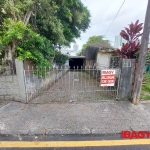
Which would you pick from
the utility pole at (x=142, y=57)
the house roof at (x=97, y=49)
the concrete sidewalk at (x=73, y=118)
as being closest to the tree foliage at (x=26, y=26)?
the concrete sidewalk at (x=73, y=118)

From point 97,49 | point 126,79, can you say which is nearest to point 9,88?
point 126,79

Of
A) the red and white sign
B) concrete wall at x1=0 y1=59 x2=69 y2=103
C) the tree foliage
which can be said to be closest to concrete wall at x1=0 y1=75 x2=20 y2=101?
concrete wall at x1=0 y1=59 x2=69 y2=103

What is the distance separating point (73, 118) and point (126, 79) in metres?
2.06

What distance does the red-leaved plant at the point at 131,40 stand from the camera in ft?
12.3

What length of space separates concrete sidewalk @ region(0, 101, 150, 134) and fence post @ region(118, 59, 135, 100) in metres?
0.25

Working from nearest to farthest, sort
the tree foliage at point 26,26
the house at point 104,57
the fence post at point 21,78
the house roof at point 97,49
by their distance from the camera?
the fence post at point 21,78, the tree foliage at point 26,26, the house at point 104,57, the house roof at point 97,49

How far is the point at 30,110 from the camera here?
128 inches

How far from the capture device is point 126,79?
3719 millimetres

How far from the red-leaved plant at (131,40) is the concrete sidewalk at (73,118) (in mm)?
1605

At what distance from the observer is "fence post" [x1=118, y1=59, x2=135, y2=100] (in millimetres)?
3612

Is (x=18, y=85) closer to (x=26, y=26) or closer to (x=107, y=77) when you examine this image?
(x=26, y=26)

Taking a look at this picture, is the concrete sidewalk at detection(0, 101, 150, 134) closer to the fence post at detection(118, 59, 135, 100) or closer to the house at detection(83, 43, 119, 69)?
the fence post at detection(118, 59, 135, 100)

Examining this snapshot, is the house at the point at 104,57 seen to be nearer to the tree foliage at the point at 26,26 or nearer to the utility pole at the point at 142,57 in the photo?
the utility pole at the point at 142,57

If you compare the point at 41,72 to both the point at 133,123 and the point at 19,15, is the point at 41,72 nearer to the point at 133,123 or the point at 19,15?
the point at 19,15
